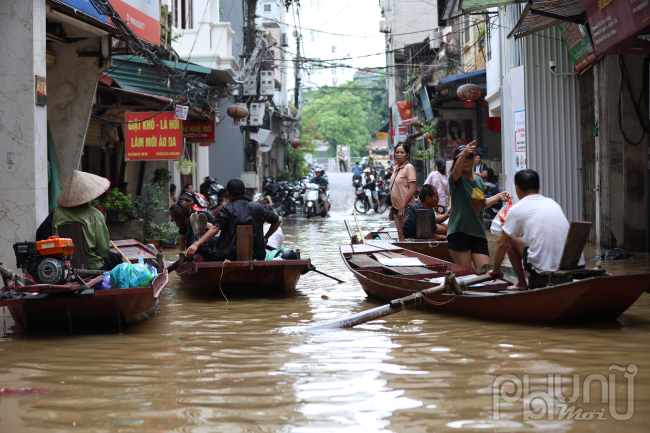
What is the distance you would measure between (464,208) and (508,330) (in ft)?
5.71

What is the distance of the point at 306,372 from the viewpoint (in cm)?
454

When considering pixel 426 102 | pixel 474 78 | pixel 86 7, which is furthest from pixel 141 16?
pixel 426 102

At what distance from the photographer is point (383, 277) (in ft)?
22.7

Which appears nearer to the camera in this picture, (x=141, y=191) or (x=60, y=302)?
(x=60, y=302)

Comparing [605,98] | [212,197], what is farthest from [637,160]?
[212,197]

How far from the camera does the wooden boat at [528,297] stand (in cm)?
512

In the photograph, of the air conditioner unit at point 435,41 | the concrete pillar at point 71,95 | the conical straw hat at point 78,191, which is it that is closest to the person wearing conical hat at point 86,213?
the conical straw hat at point 78,191

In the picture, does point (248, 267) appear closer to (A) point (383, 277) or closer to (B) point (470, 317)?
(A) point (383, 277)

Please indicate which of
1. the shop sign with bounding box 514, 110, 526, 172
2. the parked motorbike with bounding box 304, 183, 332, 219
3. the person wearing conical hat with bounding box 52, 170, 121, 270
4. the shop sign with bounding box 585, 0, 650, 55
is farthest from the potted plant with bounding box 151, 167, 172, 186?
the shop sign with bounding box 585, 0, 650, 55

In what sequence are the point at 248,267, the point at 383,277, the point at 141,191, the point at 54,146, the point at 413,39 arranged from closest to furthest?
the point at 383,277 → the point at 248,267 → the point at 54,146 → the point at 141,191 → the point at 413,39

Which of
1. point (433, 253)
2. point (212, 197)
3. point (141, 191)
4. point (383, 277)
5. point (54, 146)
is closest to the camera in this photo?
point (383, 277)

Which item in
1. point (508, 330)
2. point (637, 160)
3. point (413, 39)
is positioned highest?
point (413, 39)

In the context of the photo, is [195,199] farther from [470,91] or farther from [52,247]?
[52,247]

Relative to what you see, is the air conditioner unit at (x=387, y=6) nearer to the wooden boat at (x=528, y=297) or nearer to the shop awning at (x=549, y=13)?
the shop awning at (x=549, y=13)
